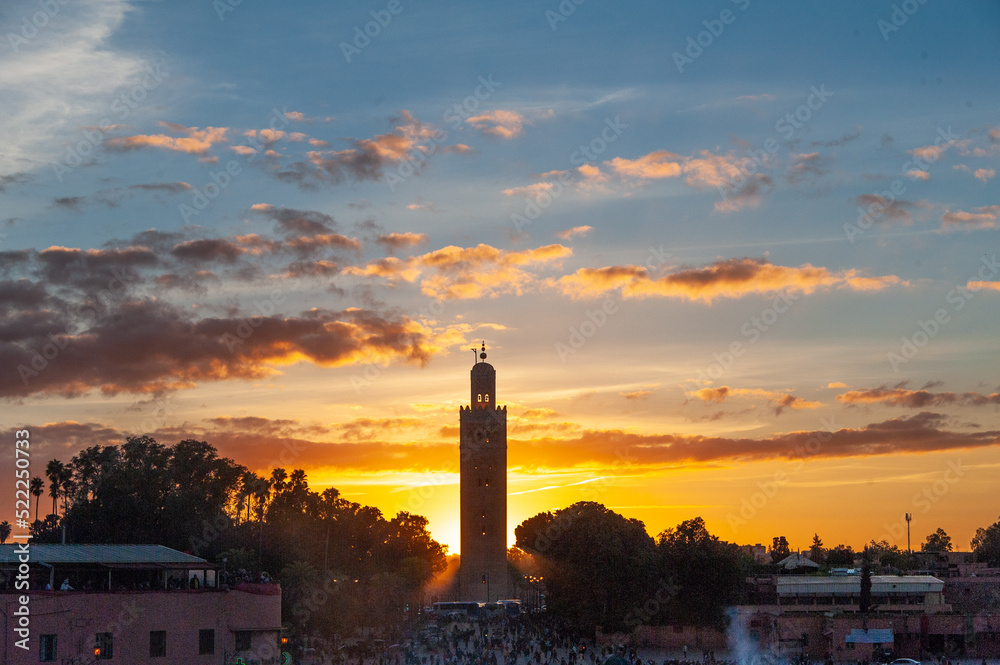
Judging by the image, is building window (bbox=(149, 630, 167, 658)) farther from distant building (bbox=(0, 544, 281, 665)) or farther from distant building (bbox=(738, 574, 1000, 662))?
distant building (bbox=(738, 574, 1000, 662))

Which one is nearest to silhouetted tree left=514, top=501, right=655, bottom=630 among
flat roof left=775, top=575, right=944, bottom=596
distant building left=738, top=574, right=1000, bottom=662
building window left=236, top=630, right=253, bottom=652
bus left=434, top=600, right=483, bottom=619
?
distant building left=738, top=574, right=1000, bottom=662

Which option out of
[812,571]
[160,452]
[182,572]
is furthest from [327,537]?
[182,572]

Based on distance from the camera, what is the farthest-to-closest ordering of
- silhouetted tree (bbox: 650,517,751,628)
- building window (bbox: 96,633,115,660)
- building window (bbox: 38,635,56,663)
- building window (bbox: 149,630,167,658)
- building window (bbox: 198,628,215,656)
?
silhouetted tree (bbox: 650,517,751,628), building window (bbox: 198,628,215,656), building window (bbox: 149,630,167,658), building window (bbox: 96,633,115,660), building window (bbox: 38,635,56,663)

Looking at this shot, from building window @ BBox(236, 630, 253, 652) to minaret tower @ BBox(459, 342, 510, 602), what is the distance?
216 feet

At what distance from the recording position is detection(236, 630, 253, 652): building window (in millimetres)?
45969

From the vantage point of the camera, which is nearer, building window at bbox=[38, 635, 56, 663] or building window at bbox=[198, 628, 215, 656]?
building window at bbox=[38, 635, 56, 663]

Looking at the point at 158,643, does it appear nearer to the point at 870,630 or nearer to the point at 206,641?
the point at 206,641

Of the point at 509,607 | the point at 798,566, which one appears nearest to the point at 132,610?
the point at 798,566

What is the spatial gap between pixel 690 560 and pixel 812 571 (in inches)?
860

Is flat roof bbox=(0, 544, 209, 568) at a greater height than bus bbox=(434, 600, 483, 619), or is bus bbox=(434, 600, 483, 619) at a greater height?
flat roof bbox=(0, 544, 209, 568)

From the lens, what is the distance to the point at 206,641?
44969 mm

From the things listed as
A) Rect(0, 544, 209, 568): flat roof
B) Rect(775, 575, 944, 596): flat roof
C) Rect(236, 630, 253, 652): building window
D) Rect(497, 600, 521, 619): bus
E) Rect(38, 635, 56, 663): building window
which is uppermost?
Rect(0, 544, 209, 568): flat roof

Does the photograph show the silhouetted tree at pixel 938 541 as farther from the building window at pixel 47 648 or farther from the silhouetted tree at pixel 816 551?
the building window at pixel 47 648

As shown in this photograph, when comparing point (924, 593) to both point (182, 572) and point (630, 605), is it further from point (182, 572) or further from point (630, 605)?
point (182, 572)
